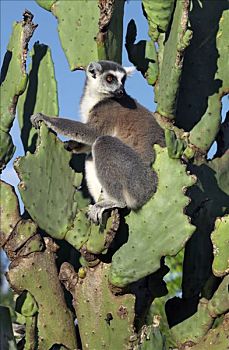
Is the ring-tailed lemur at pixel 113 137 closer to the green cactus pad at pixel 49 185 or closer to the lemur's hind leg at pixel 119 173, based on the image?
the lemur's hind leg at pixel 119 173

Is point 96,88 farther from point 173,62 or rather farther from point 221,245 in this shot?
point 221,245

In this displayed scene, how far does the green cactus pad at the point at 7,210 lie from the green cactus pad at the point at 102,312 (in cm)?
51

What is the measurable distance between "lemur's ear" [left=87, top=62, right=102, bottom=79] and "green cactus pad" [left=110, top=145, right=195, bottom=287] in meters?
1.24

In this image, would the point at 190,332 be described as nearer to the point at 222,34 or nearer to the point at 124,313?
the point at 124,313

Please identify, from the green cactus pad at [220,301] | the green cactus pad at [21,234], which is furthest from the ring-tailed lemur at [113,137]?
the green cactus pad at [220,301]

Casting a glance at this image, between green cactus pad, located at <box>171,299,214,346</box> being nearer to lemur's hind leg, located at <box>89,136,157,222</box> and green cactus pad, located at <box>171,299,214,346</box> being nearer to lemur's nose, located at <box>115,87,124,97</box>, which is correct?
lemur's hind leg, located at <box>89,136,157,222</box>

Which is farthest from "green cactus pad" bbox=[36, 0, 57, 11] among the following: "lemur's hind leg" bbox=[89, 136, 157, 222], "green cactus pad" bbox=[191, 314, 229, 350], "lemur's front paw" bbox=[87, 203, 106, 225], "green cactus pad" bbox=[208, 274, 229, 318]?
"green cactus pad" bbox=[191, 314, 229, 350]

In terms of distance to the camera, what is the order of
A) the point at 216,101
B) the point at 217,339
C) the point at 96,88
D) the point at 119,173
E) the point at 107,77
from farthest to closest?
the point at 96,88
the point at 107,77
the point at 216,101
the point at 119,173
the point at 217,339

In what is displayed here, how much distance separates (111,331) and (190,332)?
20.4 inches

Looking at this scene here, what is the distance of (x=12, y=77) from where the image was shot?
14.7 ft

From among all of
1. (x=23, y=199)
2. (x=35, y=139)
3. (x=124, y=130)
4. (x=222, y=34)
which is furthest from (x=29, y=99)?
(x=222, y=34)

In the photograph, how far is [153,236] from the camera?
405 cm

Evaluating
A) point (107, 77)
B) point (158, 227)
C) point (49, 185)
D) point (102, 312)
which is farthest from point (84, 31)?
point (102, 312)

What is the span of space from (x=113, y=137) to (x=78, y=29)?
729mm
